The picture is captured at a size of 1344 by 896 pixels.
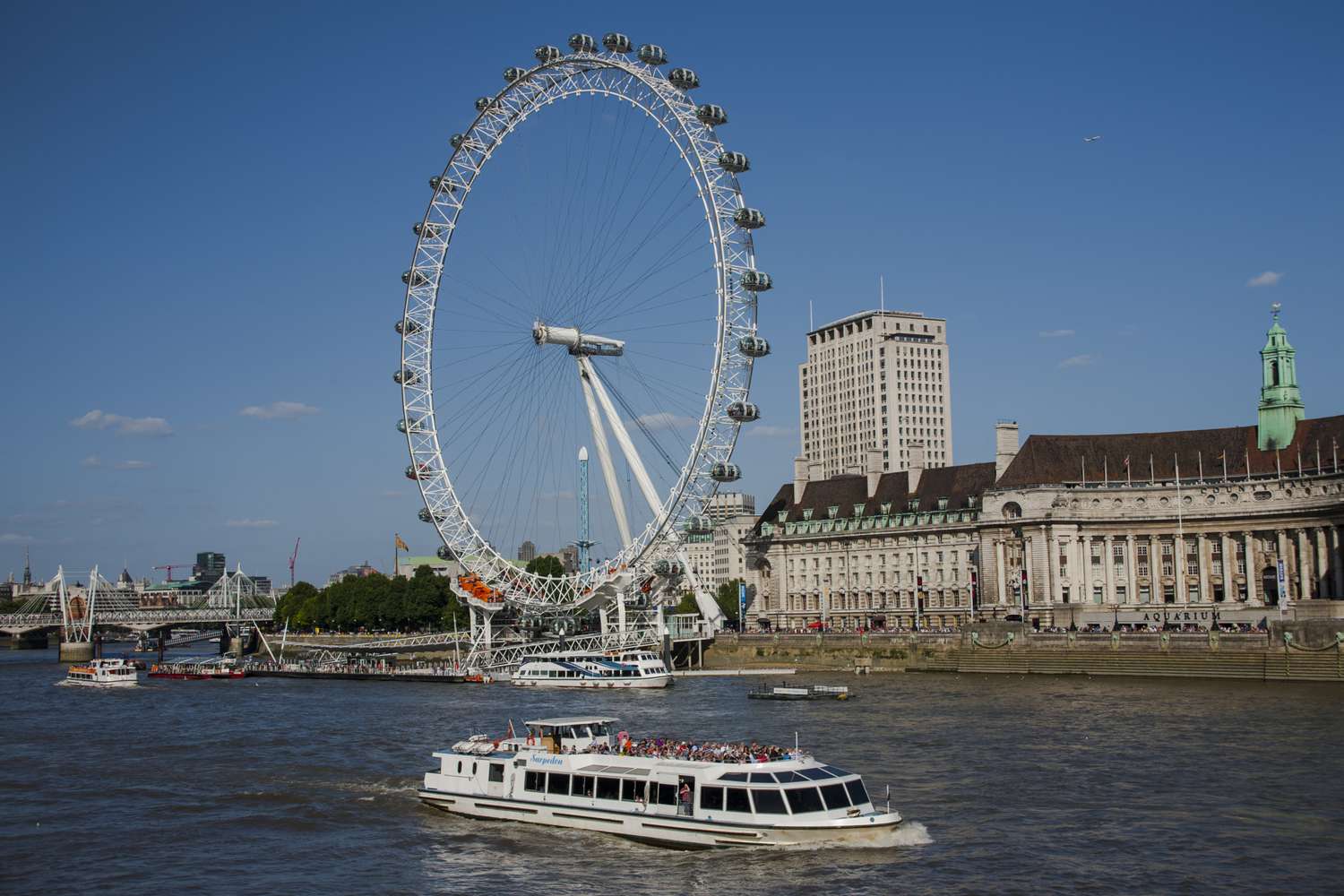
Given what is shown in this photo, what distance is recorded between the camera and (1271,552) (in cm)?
11188

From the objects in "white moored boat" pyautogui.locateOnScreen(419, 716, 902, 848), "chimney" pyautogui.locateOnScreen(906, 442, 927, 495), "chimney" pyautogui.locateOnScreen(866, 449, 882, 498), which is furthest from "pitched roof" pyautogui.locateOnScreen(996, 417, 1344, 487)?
"white moored boat" pyautogui.locateOnScreen(419, 716, 902, 848)

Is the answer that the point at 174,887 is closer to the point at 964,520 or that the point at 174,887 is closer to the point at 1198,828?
the point at 1198,828

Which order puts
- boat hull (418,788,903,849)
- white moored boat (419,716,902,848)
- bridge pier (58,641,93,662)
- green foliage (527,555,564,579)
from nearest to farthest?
boat hull (418,788,903,849), white moored boat (419,716,902,848), green foliage (527,555,564,579), bridge pier (58,641,93,662)

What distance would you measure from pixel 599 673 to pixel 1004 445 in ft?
155

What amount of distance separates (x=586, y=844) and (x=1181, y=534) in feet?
287

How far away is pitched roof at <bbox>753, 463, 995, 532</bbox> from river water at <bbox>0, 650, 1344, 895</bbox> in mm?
48764

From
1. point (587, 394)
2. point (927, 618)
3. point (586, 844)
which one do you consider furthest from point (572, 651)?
point (586, 844)

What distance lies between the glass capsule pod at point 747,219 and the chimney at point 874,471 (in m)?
51.8

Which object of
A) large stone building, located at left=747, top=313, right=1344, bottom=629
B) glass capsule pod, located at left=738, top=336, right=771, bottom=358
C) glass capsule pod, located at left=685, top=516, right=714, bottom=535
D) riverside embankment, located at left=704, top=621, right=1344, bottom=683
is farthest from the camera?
large stone building, located at left=747, top=313, right=1344, bottom=629

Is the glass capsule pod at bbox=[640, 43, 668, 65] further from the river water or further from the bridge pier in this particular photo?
the bridge pier

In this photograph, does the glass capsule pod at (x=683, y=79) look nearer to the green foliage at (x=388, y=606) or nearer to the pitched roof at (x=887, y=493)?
the pitched roof at (x=887, y=493)

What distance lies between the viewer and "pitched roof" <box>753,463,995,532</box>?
419 ft

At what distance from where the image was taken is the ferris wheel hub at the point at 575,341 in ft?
308

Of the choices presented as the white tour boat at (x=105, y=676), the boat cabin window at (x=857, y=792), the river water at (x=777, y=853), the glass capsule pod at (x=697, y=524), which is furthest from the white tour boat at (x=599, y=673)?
the boat cabin window at (x=857, y=792)
